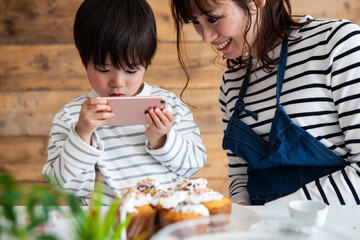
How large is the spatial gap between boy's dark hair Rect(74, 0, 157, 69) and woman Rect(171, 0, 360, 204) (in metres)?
0.12

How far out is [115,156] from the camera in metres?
1.20

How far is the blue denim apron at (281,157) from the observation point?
3.41 ft

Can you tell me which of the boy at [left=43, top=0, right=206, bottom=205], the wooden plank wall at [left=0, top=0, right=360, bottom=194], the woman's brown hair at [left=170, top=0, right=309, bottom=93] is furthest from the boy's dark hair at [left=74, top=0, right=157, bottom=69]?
the wooden plank wall at [left=0, top=0, right=360, bottom=194]

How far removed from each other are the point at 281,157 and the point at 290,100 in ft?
0.54

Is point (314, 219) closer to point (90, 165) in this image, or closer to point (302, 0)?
point (90, 165)

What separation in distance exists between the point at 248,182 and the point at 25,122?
1.56 metres

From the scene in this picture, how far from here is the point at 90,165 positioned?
1.08 metres

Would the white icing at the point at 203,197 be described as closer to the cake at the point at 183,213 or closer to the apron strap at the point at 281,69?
the cake at the point at 183,213

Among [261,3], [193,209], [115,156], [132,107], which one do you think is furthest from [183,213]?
[261,3]

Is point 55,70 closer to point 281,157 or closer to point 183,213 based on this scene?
point 281,157

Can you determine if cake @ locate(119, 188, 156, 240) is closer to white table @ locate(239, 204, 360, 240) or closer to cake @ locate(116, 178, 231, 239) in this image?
cake @ locate(116, 178, 231, 239)

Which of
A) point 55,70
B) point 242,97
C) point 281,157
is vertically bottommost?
point 55,70

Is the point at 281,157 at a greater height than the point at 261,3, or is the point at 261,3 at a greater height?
the point at 261,3

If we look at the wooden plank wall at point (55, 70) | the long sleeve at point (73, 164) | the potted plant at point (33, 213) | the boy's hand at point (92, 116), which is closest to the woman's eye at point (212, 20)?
the boy's hand at point (92, 116)
